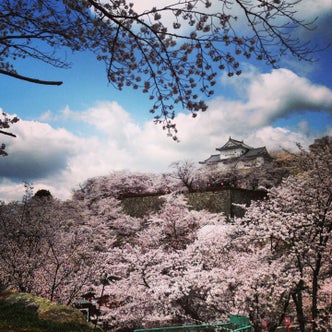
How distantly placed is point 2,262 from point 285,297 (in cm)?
1168

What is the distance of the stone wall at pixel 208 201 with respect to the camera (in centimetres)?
2870

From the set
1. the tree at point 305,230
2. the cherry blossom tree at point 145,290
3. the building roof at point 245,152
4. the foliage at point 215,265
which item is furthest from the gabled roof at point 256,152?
the tree at point 305,230

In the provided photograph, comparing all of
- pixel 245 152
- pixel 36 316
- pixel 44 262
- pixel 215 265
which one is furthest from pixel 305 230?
pixel 245 152

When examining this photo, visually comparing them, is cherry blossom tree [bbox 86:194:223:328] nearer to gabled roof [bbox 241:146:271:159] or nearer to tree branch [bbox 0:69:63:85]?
tree branch [bbox 0:69:63:85]

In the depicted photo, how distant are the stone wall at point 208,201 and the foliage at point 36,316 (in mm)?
19432

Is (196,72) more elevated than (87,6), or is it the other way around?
(87,6)

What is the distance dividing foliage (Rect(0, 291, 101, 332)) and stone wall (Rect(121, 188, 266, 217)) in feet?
63.8

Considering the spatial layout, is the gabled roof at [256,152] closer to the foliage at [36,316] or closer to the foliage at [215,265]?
the foliage at [215,265]

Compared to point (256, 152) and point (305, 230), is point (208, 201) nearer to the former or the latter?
point (305, 230)

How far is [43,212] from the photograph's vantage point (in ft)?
86.1

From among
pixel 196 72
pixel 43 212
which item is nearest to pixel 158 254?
pixel 196 72

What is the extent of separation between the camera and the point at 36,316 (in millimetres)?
6988

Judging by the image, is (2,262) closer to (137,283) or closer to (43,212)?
(137,283)

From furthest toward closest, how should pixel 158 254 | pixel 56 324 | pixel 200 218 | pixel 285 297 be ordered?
1. pixel 200 218
2. pixel 158 254
3. pixel 285 297
4. pixel 56 324
